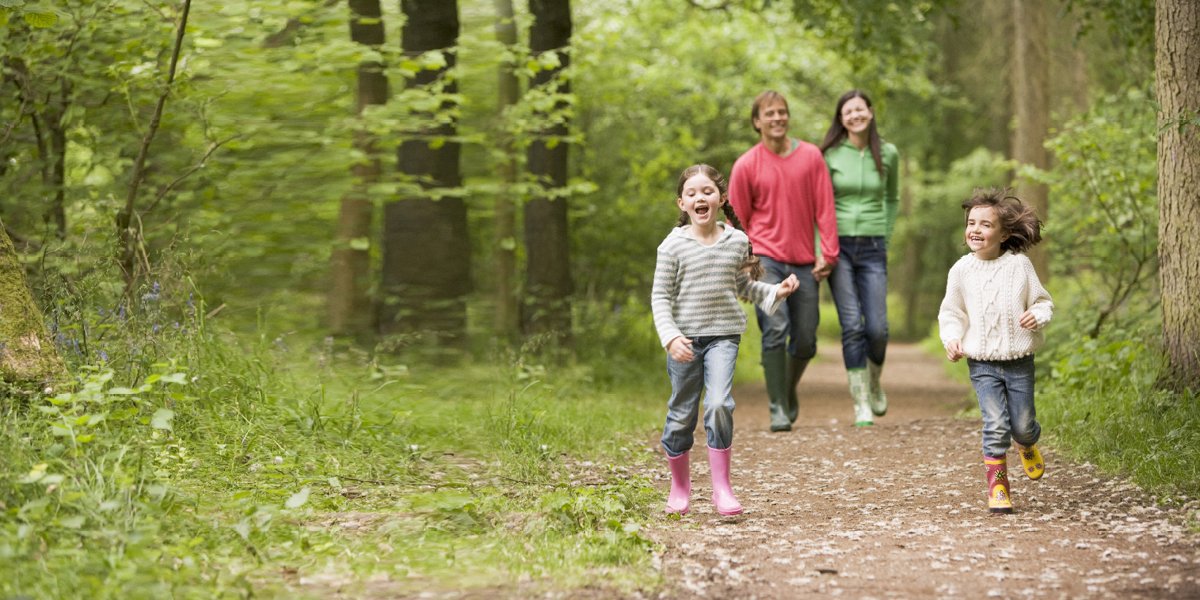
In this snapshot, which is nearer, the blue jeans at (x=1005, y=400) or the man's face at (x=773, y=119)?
the blue jeans at (x=1005, y=400)

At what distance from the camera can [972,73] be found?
21.8 metres

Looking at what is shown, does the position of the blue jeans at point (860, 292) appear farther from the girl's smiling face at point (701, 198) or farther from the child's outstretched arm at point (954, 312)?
the girl's smiling face at point (701, 198)

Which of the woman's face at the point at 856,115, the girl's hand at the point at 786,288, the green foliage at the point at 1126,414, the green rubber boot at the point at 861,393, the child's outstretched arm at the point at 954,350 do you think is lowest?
the green rubber boot at the point at 861,393

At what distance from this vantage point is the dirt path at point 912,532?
14.3ft

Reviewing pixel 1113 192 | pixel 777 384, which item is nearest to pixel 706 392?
pixel 777 384

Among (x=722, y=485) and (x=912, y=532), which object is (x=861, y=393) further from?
(x=912, y=532)

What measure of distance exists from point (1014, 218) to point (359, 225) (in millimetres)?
6940

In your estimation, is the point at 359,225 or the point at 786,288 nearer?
the point at 786,288

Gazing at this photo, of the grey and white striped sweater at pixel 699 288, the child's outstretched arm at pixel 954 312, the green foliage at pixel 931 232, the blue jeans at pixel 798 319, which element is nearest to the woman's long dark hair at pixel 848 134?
the blue jeans at pixel 798 319

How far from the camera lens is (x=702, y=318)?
5.72 m

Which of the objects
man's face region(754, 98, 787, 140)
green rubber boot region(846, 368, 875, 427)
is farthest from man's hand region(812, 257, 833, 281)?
man's face region(754, 98, 787, 140)

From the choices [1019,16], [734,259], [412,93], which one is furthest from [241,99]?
[1019,16]

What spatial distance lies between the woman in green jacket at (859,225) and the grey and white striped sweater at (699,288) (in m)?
2.89

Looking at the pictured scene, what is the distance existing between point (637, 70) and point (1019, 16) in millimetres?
5582
